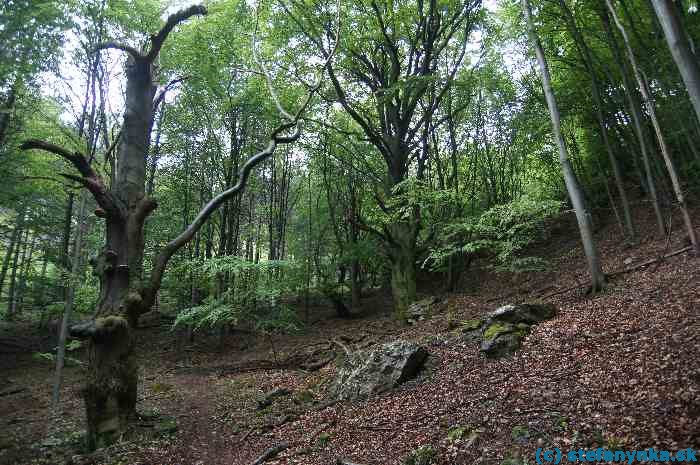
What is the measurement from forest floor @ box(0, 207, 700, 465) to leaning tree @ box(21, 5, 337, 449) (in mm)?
746

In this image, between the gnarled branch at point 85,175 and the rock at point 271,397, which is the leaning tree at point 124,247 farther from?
the rock at point 271,397

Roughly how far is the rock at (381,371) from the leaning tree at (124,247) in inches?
146

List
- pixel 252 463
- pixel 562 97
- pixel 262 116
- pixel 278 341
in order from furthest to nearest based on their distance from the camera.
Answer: pixel 262 116 → pixel 278 341 → pixel 562 97 → pixel 252 463

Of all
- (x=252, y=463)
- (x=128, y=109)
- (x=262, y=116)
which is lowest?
(x=252, y=463)

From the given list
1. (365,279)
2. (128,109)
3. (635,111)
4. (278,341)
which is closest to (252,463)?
(128,109)

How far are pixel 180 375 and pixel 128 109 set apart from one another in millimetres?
9205

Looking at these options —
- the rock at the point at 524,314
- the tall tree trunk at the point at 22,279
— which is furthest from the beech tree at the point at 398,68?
the tall tree trunk at the point at 22,279

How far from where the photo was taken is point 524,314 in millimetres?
7141

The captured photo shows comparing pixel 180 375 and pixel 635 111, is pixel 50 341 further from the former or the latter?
pixel 635 111

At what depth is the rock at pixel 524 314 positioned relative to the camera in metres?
7.05

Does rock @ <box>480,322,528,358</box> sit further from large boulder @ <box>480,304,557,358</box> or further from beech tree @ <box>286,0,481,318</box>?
beech tree @ <box>286,0,481,318</box>

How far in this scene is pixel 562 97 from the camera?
14.6 m

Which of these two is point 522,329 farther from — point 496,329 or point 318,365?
point 318,365

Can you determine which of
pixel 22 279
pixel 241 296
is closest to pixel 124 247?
pixel 241 296
